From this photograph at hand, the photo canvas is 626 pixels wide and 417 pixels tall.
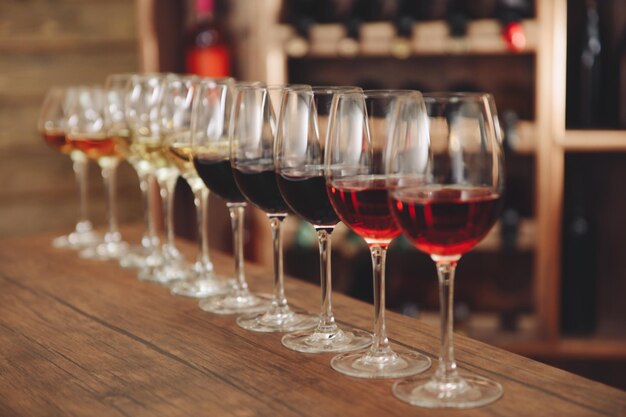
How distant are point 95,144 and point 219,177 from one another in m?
0.54

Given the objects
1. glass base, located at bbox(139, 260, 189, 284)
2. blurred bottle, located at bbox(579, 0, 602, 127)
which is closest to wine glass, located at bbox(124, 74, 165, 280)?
glass base, located at bbox(139, 260, 189, 284)

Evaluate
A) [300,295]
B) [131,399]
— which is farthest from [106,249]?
[131,399]

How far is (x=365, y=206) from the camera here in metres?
0.88

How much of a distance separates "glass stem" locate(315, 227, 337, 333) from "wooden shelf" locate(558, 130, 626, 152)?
1.62m

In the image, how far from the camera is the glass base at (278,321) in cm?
106

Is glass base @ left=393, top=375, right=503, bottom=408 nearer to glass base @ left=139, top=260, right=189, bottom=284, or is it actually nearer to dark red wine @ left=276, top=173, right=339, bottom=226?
dark red wine @ left=276, top=173, right=339, bottom=226

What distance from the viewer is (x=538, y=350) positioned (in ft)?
8.39

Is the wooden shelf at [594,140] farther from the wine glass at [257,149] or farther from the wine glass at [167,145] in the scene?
the wine glass at [257,149]

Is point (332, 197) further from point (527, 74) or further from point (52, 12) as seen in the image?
point (52, 12)

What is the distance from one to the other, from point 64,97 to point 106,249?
0.31 m

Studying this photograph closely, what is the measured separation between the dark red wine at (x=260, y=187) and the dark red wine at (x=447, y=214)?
280 millimetres

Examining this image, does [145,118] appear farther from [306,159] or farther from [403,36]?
[403,36]

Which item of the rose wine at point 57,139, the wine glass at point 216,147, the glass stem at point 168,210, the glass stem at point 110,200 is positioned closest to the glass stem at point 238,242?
the wine glass at point 216,147

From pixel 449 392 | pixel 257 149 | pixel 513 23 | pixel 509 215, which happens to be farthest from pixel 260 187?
pixel 509 215
